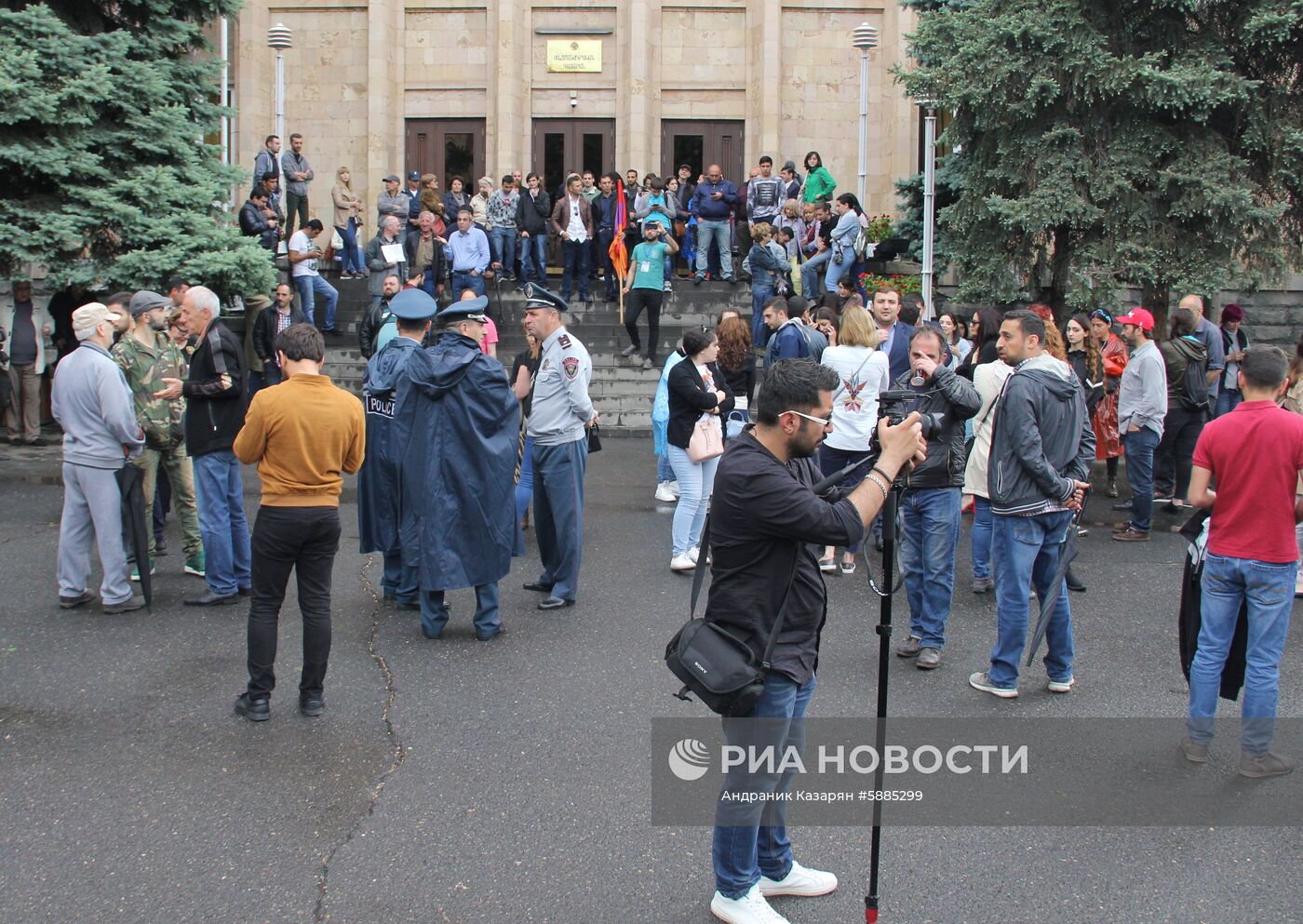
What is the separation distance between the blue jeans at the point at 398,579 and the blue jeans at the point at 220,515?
980 mm

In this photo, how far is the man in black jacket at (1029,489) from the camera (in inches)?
253

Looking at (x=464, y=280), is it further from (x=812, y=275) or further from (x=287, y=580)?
Answer: (x=287, y=580)

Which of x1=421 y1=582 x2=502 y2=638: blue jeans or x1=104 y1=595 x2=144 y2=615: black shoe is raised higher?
x1=421 y1=582 x2=502 y2=638: blue jeans

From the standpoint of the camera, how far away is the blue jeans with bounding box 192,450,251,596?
26.4 feet

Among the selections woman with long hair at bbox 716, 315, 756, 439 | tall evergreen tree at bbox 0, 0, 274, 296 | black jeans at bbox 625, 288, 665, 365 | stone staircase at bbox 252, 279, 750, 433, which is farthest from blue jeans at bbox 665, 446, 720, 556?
black jeans at bbox 625, 288, 665, 365

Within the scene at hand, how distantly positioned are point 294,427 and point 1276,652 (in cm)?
470

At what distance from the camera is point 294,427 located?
239 inches

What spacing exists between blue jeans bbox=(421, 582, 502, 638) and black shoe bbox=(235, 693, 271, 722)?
1428mm

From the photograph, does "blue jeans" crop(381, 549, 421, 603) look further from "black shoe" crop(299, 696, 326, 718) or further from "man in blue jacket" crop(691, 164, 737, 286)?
"man in blue jacket" crop(691, 164, 737, 286)

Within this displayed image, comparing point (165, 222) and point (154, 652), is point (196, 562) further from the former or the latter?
point (165, 222)

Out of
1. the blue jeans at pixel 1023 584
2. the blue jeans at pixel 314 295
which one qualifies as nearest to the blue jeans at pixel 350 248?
the blue jeans at pixel 314 295

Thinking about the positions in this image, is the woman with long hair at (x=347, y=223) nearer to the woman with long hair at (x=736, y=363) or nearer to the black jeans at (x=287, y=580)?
the woman with long hair at (x=736, y=363)

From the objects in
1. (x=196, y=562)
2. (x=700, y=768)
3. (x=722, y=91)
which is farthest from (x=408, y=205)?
(x=700, y=768)

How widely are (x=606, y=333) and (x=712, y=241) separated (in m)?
2.83
